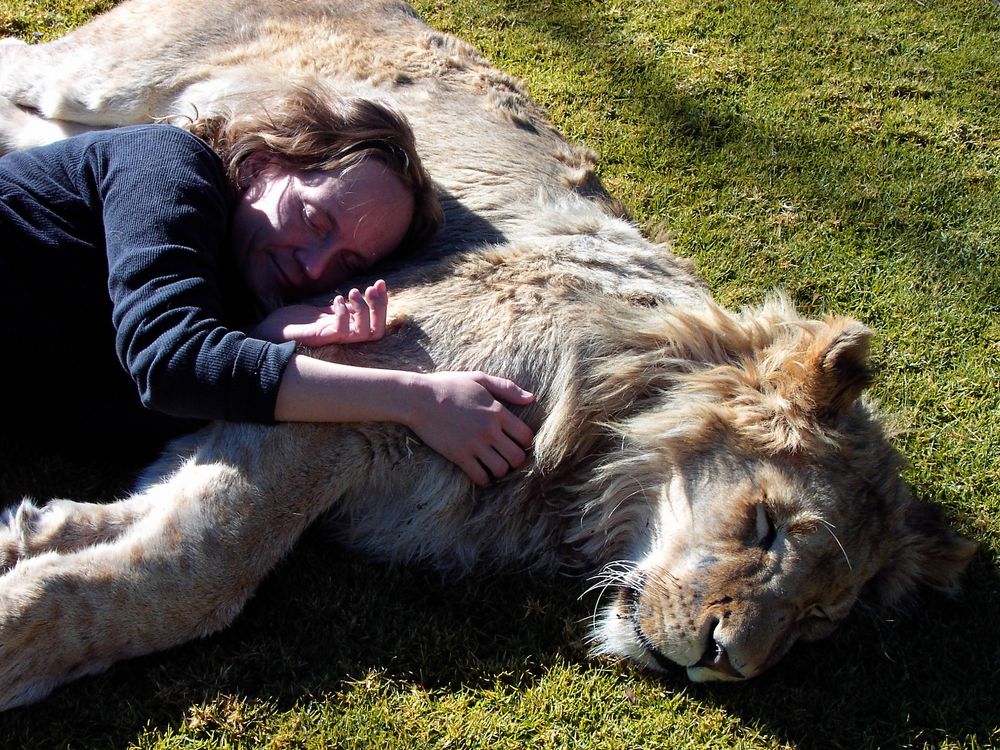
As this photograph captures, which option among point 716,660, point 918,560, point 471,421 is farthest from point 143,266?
point 918,560

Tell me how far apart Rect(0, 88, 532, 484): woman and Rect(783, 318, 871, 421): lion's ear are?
0.95 m

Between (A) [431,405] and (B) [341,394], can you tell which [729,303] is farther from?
(B) [341,394]

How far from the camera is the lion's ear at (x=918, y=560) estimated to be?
3451 millimetres

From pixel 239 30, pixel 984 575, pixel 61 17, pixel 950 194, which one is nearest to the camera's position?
pixel 984 575

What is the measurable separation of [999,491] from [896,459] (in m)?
1.04

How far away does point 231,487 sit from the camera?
3080 millimetres

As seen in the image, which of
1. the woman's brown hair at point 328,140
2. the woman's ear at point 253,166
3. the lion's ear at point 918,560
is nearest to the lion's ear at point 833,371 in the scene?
the lion's ear at point 918,560

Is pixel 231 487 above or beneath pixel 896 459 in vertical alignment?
beneath

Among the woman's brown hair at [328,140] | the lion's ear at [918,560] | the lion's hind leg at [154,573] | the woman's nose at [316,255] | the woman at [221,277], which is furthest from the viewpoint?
the woman's brown hair at [328,140]

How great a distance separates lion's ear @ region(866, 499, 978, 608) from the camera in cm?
345

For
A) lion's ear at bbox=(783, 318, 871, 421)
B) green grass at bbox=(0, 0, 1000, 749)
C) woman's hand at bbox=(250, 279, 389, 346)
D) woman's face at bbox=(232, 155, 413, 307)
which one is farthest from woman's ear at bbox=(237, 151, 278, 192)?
lion's ear at bbox=(783, 318, 871, 421)

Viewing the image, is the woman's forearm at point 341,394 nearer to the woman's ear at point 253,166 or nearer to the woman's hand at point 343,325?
the woman's hand at point 343,325

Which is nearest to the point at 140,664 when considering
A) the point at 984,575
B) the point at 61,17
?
the point at 984,575

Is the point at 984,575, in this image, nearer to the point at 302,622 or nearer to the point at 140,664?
the point at 302,622
